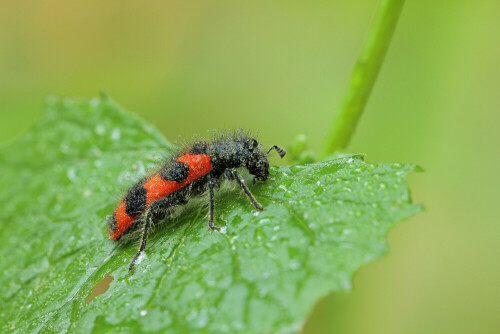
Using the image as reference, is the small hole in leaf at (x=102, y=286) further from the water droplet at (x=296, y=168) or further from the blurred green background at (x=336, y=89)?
the blurred green background at (x=336, y=89)

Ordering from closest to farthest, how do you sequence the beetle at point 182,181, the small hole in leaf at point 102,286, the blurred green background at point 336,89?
the small hole in leaf at point 102,286 < the beetle at point 182,181 < the blurred green background at point 336,89

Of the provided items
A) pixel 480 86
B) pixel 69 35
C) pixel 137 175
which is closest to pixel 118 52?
pixel 69 35

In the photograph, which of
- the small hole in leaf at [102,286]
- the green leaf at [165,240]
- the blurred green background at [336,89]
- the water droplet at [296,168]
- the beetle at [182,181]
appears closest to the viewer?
the green leaf at [165,240]

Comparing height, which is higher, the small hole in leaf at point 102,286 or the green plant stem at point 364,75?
the green plant stem at point 364,75

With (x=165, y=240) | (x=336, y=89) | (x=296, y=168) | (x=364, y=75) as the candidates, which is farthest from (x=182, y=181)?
(x=336, y=89)

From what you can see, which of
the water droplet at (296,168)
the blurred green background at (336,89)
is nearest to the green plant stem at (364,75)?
the water droplet at (296,168)

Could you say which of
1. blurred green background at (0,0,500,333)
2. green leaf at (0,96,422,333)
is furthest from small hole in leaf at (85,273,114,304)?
blurred green background at (0,0,500,333)
